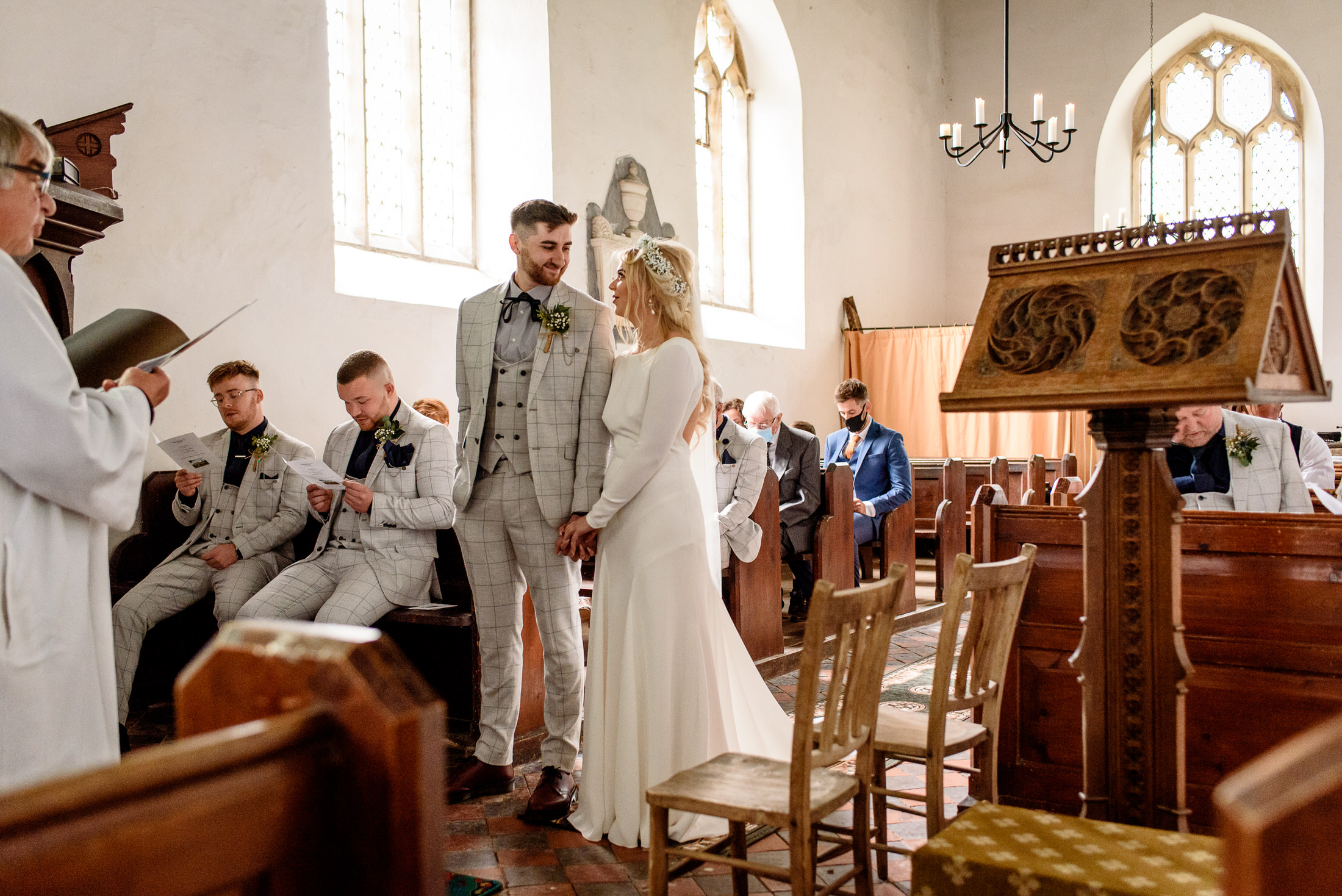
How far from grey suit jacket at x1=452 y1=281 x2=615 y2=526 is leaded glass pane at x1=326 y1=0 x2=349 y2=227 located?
387cm

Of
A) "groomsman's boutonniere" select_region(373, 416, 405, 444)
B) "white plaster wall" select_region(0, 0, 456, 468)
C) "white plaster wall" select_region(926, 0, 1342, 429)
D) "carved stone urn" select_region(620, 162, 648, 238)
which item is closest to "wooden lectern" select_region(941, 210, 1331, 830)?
"groomsman's boutonniere" select_region(373, 416, 405, 444)

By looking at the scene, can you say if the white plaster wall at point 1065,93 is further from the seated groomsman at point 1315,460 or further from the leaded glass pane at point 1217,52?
the seated groomsman at point 1315,460

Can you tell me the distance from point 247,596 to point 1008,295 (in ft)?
11.4

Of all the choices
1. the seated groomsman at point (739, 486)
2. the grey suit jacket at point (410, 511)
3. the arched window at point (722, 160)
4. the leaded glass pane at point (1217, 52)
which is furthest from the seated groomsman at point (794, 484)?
the leaded glass pane at point (1217, 52)

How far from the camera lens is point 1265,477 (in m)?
4.07

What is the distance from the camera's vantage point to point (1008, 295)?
6.63ft

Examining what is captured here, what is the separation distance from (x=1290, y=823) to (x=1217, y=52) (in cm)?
1461

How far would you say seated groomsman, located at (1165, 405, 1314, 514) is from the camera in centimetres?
407

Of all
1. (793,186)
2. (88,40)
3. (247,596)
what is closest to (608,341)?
(247,596)

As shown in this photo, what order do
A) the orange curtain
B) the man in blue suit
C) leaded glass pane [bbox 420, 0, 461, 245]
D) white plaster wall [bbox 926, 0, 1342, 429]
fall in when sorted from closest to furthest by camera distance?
the man in blue suit
leaded glass pane [bbox 420, 0, 461, 245]
the orange curtain
white plaster wall [bbox 926, 0, 1342, 429]

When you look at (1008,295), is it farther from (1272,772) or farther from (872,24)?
(872,24)

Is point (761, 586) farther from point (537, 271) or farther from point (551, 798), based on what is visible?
point (537, 271)

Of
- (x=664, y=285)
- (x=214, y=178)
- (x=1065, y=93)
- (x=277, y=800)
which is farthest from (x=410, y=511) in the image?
(x=1065, y=93)

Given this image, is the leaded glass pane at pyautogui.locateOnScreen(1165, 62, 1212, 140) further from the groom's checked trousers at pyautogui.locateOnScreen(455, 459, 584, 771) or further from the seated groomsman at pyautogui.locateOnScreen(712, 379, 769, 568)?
the groom's checked trousers at pyautogui.locateOnScreen(455, 459, 584, 771)
